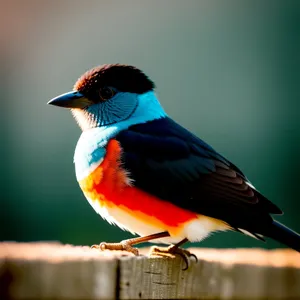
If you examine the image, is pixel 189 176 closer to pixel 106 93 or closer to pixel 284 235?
pixel 284 235

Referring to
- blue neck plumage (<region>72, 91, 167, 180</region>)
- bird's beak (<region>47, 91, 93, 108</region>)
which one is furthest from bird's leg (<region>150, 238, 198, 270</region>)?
bird's beak (<region>47, 91, 93, 108</region>)

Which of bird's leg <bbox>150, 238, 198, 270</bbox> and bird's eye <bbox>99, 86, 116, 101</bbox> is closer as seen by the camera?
bird's leg <bbox>150, 238, 198, 270</bbox>

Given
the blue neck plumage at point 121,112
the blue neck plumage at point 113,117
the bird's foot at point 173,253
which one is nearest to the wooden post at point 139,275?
the bird's foot at point 173,253

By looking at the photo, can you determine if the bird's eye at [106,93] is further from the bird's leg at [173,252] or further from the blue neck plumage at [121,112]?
the bird's leg at [173,252]

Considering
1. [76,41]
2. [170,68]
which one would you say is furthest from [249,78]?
[76,41]

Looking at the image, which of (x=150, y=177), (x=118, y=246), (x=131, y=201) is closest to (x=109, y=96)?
(x=150, y=177)

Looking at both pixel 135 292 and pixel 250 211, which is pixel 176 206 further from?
pixel 135 292

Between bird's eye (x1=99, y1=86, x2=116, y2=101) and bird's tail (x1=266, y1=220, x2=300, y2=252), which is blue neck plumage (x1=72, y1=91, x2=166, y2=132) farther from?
bird's tail (x1=266, y1=220, x2=300, y2=252)

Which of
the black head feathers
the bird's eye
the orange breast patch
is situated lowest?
the orange breast patch
